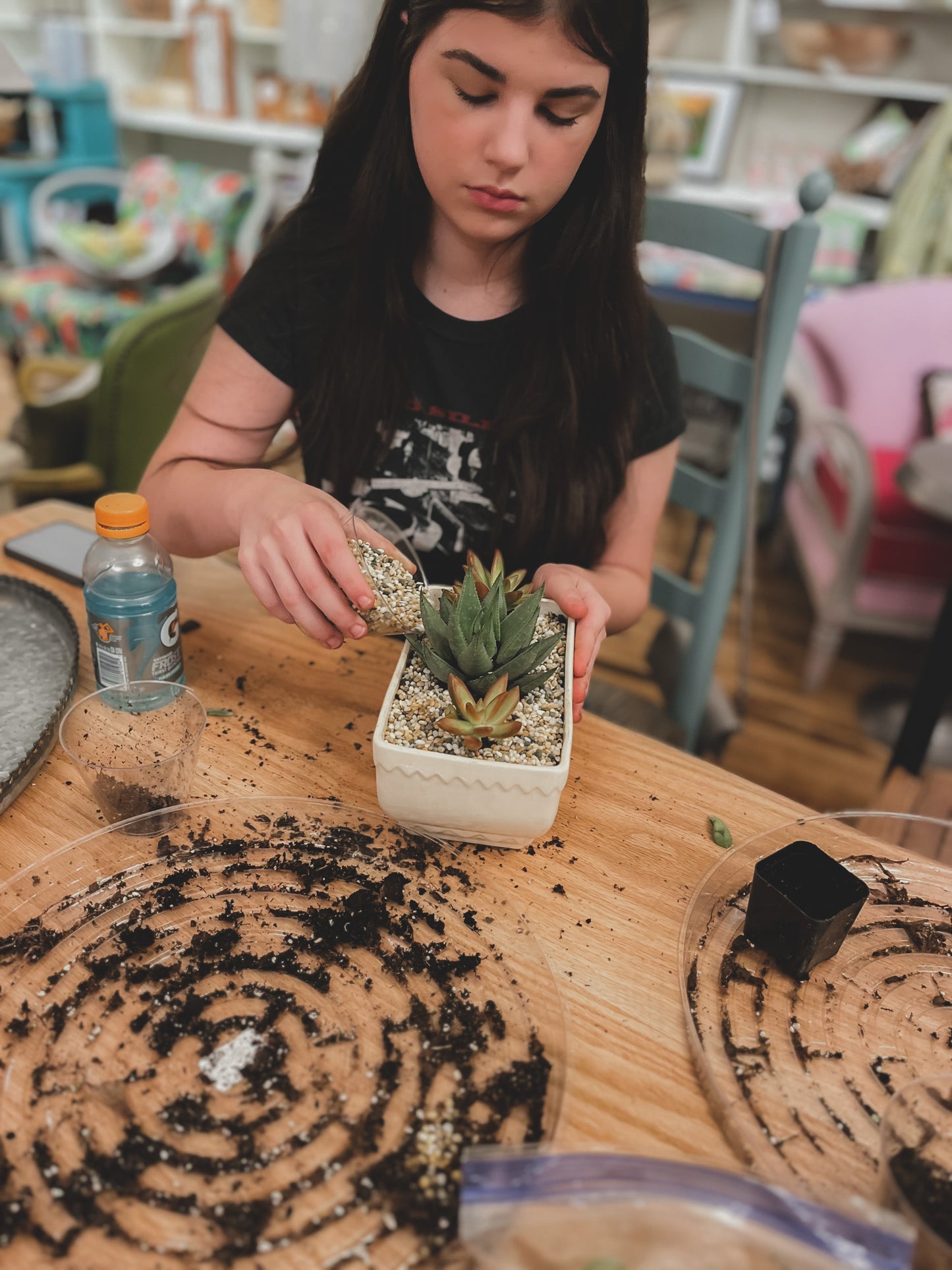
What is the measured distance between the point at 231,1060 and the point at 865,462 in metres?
2.29

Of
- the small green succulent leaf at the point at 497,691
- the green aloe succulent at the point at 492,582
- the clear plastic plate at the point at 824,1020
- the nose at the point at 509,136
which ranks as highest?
the nose at the point at 509,136

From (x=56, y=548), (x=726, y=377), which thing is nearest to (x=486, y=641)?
(x=56, y=548)

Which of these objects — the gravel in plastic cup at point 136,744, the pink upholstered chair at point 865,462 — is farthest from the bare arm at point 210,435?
the pink upholstered chair at point 865,462

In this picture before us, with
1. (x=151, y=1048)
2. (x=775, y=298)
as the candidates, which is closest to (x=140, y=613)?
(x=151, y=1048)

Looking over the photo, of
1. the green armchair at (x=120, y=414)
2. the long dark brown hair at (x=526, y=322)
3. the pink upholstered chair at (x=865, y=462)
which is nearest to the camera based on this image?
the long dark brown hair at (x=526, y=322)

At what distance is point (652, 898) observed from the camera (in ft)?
2.45

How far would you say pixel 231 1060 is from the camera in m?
0.59

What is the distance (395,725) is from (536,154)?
0.54 metres

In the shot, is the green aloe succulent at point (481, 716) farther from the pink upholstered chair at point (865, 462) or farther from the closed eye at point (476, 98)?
the pink upholstered chair at point (865, 462)

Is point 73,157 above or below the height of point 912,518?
above

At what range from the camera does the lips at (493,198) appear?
0.86 metres

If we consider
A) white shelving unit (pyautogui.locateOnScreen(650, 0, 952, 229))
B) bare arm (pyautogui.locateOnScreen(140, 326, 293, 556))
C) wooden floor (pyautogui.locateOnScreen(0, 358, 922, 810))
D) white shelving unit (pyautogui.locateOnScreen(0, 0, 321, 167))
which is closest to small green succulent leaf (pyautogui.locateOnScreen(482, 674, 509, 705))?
bare arm (pyautogui.locateOnScreen(140, 326, 293, 556))

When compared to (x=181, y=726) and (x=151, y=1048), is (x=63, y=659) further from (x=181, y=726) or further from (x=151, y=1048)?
(x=151, y=1048)

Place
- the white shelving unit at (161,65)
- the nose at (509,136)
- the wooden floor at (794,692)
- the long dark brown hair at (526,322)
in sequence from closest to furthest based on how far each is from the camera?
the nose at (509,136), the long dark brown hair at (526,322), the wooden floor at (794,692), the white shelving unit at (161,65)
